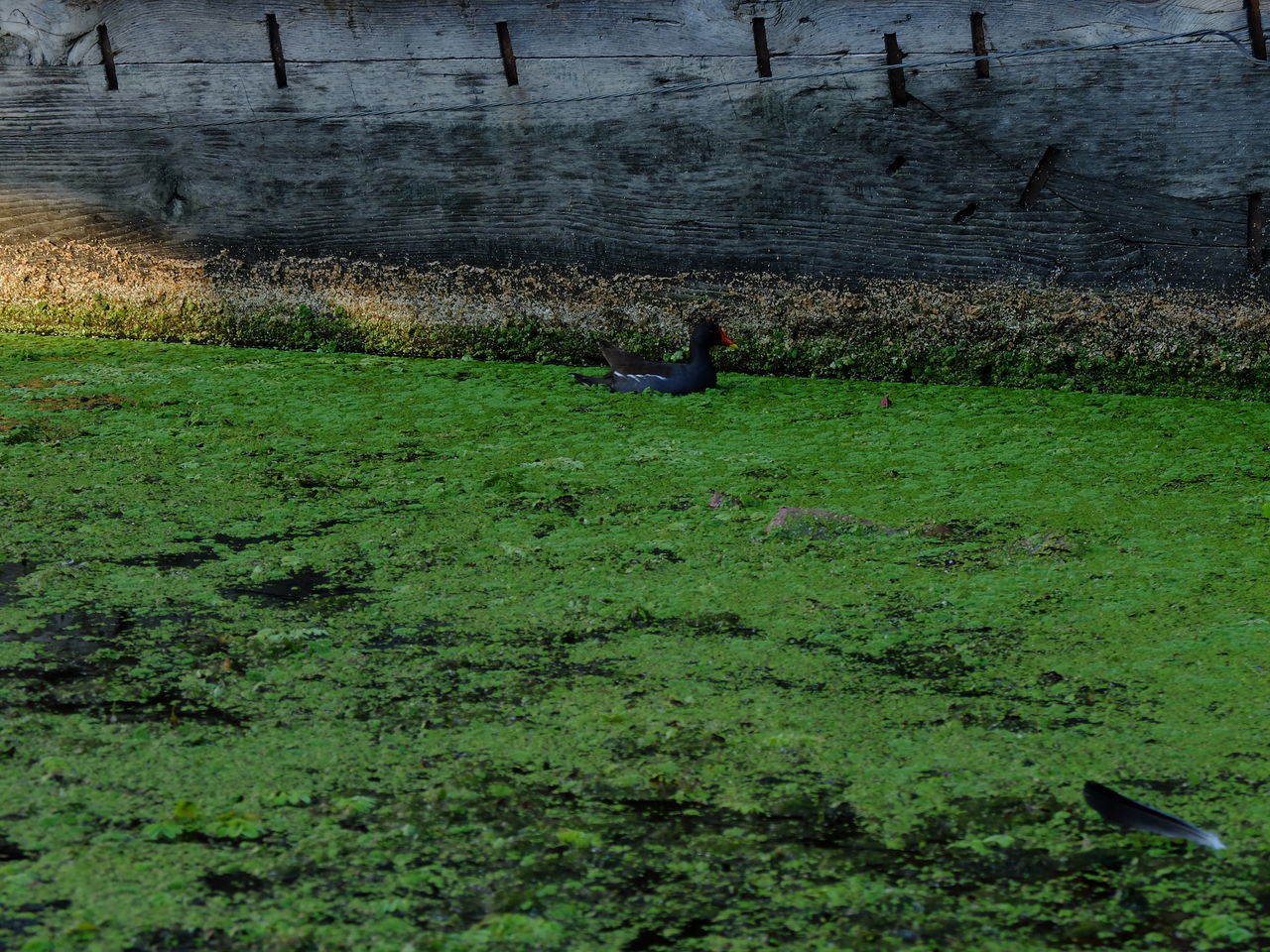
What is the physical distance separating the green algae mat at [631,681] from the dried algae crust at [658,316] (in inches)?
12.9

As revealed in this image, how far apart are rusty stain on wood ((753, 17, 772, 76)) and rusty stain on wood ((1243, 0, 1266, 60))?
1.09 meters

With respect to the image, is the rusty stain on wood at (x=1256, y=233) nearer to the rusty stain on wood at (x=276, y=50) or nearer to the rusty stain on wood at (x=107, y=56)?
the rusty stain on wood at (x=276, y=50)

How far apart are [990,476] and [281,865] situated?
5.52 feet

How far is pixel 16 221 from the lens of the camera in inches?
154

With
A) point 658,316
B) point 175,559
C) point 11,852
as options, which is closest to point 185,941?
point 11,852

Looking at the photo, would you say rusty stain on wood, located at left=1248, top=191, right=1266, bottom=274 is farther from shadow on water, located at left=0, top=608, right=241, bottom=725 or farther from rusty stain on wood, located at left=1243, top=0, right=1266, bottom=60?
shadow on water, located at left=0, top=608, right=241, bottom=725

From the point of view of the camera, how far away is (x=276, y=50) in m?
3.68

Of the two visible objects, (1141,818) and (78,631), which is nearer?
(1141,818)

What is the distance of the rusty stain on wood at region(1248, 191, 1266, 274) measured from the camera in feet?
10.3

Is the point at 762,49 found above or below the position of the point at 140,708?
above

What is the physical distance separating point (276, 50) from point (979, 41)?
1.83 metres

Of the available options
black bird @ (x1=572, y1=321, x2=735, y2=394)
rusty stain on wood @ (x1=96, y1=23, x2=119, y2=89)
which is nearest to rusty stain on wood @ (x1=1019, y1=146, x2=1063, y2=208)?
black bird @ (x1=572, y1=321, x2=735, y2=394)

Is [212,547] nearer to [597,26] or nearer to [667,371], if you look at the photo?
[667,371]

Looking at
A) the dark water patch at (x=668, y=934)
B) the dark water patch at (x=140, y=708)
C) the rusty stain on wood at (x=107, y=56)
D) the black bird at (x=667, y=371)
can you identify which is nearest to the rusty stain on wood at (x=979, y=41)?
the black bird at (x=667, y=371)
